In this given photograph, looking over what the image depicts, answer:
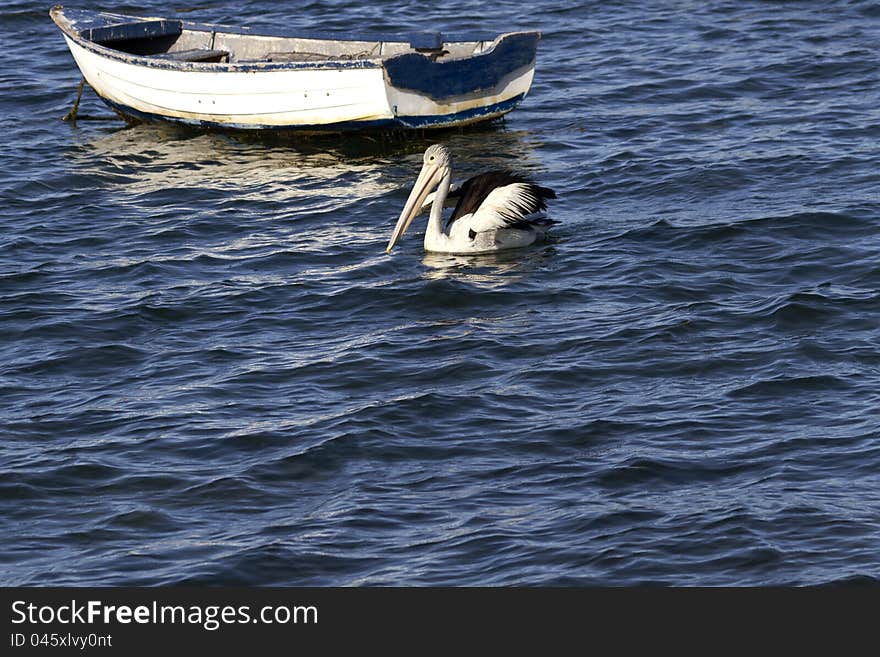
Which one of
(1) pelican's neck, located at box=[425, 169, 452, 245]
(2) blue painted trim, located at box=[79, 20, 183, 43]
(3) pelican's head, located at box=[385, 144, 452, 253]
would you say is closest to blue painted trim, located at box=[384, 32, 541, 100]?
(3) pelican's head, located at box=[385, 144, 452, 253]

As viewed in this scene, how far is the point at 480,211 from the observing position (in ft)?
40.2

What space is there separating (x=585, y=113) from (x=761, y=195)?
3765 millimetres

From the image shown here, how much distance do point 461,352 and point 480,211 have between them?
230 cm

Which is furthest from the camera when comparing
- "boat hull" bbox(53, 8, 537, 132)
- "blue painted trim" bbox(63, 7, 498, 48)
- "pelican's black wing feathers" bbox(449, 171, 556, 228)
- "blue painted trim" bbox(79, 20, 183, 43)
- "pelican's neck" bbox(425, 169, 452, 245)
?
"blue painted trim" bbox(79, 20, 183, 43)

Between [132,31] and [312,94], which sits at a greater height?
[132,31]

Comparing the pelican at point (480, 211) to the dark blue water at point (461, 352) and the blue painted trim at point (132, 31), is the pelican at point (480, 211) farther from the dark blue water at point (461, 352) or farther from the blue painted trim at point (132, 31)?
the blue painted trim at point (132, 31)

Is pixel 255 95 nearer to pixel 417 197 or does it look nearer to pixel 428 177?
pixel 428 177

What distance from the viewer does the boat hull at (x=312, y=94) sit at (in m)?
15.2

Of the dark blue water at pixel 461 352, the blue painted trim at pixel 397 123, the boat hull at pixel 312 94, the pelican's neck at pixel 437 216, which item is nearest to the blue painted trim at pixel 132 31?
the boat hull at pixel 312 94

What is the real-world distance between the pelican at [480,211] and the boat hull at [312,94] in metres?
→ 2.62

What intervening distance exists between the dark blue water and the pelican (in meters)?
0.19

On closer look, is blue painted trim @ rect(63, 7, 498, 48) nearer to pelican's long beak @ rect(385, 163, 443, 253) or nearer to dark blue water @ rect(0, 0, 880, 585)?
dark blue water @ rect(0, 0, 880, 585)

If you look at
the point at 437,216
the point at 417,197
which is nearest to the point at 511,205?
the point at 437,216

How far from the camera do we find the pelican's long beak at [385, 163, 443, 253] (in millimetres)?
12508
